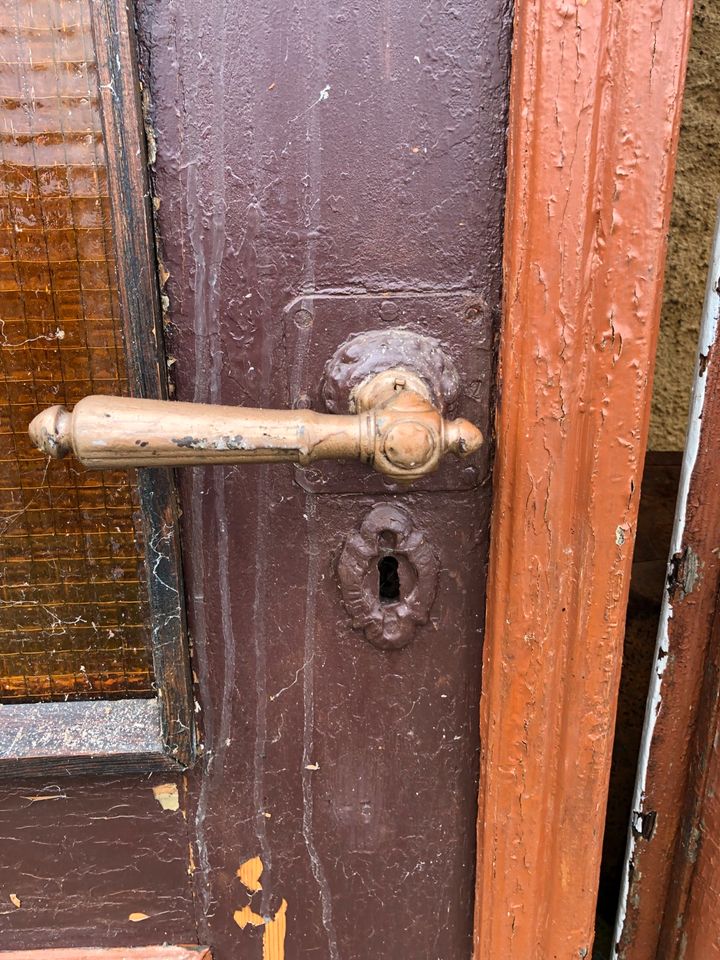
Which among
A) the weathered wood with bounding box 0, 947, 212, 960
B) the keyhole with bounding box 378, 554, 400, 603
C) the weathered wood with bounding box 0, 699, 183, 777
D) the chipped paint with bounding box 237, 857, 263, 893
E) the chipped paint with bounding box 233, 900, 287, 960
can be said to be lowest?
the weathered wood with bounding box 0, 947, 212, 960

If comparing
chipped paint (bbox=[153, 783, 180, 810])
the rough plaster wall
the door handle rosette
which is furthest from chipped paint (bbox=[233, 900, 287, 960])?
the rough plaster wall

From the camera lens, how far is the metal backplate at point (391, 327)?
0.44 metres

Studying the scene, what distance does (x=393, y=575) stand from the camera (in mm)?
500

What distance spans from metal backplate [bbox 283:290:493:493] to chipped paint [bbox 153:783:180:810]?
314mm

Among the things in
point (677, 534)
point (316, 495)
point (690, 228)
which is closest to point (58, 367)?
point (316, 495)

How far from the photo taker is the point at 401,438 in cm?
36

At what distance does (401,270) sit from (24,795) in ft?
1.57

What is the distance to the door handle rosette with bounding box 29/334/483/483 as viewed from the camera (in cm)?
36

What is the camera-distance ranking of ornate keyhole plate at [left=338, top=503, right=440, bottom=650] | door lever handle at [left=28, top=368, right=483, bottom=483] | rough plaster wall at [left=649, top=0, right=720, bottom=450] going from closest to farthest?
door lever handle at [left=28, top=368, right=483, bottom=483]
ornate keyhole plate at [left=338, top=503, right=440, bottom=650]
rough plaster wall at [left=649, top=0, right=720, bottom=450]

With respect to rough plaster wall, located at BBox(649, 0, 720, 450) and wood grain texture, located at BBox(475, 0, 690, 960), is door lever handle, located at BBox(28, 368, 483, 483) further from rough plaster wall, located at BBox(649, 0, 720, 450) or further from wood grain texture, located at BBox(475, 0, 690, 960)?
rough plaster wall, located at BBox(649, 0, 720, 450)

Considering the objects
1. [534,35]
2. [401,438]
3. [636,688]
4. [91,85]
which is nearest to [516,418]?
[401,438]

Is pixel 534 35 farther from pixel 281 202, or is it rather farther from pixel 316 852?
pixel 316 852

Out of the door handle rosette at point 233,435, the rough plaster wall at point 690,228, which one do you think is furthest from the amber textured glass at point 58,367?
the rough plaster wall at point 690,228

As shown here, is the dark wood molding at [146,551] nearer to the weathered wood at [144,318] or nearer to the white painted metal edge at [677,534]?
the weathered wood at [144,318]
